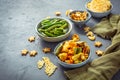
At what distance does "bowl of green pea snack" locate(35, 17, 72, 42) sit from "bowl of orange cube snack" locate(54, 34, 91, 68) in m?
0.11

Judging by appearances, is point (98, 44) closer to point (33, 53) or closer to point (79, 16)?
point (79, 16)

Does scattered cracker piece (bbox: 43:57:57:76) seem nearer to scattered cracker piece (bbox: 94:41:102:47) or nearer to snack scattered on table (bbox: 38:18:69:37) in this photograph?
snack scattered on table (bbox: 38:18:69:37)

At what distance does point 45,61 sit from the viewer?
1.14 meters

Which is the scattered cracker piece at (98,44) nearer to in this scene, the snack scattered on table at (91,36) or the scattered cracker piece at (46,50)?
the snack scattered on table at (91,36)

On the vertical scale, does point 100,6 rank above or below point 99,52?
above

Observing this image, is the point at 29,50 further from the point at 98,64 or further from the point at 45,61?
the point at 98,64

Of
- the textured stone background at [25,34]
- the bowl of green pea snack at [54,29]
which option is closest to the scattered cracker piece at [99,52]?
the textured stone background at [25,34]

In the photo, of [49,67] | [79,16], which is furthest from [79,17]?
[49,67]

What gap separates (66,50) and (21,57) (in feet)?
0.82

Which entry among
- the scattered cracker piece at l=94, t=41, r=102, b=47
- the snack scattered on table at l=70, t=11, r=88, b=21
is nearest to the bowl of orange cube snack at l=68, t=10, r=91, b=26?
the snack scattered on table at l=70, t=11, r=88, b=21

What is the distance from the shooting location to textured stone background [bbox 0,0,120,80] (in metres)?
1.09

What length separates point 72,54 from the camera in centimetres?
108

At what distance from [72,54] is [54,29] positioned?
0.78 ft

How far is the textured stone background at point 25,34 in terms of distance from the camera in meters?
1.09
